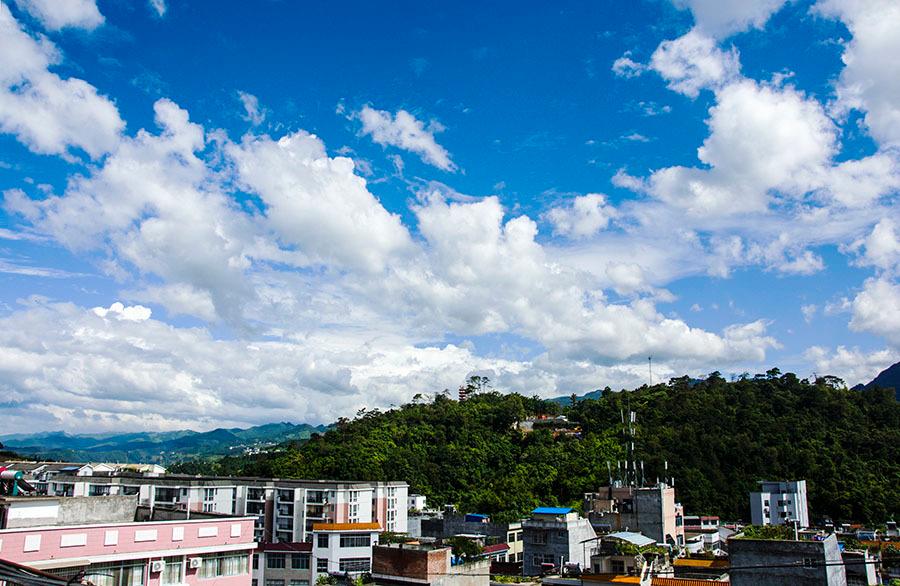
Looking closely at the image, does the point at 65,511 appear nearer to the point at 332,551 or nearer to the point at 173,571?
the point at 173,571

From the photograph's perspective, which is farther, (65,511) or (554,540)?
(554,540)

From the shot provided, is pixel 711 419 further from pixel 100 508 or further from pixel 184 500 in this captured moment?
pixel 100 508

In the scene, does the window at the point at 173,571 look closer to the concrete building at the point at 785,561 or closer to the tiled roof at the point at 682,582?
the tiled roof at the point at 682,582

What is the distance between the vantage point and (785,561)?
20.8m

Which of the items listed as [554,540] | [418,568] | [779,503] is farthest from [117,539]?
[779,503]

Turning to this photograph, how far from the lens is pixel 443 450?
9262 centimetres

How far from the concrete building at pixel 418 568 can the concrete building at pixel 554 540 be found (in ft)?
46.3

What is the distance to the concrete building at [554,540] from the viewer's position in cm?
3722

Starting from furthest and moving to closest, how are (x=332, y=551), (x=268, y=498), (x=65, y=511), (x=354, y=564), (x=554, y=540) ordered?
(x=268, y=498)
(x=354, y=564)
(x=332, y=551)
(x=554, y=540)
(x=65, y=511)

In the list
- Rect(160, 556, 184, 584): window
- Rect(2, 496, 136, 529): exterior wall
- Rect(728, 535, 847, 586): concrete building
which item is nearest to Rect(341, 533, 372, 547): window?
Rect(2, 496, 136, 529): exterior wall

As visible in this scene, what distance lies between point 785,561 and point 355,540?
33702 mm

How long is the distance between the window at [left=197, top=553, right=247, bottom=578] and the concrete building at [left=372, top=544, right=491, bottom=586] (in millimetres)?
5639

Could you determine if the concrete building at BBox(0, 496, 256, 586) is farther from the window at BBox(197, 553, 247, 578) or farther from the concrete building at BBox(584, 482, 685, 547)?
the concrete building at BBox(584, 482, 685, 547)

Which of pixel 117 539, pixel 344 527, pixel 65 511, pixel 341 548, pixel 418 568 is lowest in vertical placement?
pixel 341 548
